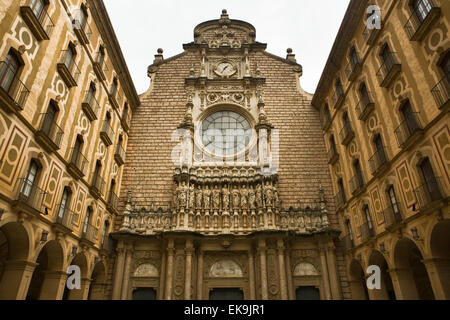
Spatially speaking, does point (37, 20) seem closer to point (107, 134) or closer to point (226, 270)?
point (107, 134)

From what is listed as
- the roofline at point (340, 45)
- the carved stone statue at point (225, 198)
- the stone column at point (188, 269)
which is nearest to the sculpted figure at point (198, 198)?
the carved stone statue at point (225, 198)

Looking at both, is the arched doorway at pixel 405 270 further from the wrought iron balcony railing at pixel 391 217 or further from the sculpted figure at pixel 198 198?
the sculpted figure at pixel 198 198

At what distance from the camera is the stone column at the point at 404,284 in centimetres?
1201

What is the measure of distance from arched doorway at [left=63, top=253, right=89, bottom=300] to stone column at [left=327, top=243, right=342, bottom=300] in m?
13.2

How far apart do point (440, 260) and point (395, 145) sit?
4715 millimetres

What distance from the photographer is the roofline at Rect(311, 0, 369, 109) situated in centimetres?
1555

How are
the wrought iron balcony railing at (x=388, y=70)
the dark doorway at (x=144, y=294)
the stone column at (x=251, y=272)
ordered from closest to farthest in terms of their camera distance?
the wrought iron balcony railing at (x=388, y=70)
the stone column at (x=251, y=272)
the dark doorway at (x=144, y=294)

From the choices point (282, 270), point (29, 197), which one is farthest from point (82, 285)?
point (282, 270)

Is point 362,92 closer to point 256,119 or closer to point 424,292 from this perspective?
point 256,119

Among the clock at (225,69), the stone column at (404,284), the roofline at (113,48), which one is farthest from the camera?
the clock at (225,69)

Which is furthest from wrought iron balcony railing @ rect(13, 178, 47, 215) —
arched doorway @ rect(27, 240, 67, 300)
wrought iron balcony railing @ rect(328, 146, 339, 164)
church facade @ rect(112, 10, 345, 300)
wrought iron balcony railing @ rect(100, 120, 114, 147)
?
wrought iron balcony railing @ rect(328, 146, 339, 164)

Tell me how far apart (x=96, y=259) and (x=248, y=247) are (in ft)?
28.0

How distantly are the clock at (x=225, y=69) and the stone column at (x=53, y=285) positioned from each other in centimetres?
1786

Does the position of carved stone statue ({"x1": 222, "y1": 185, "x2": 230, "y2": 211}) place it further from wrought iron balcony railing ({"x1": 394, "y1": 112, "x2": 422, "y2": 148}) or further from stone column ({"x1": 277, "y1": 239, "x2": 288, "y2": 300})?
wrought iron balcony railing ({"x1": 394, "y1": 112, "x2": 422, "y2": 148})
